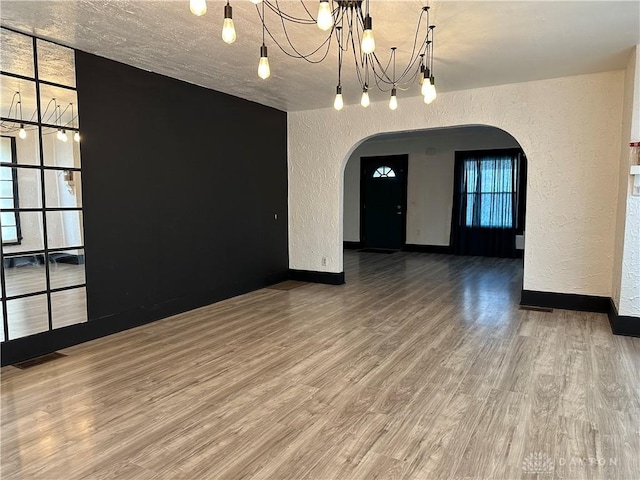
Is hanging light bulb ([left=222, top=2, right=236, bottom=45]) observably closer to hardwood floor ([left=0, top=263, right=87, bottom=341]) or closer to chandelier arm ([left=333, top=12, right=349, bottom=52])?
chandelier arm ([left=333, top=12, right=349, bottom=52])

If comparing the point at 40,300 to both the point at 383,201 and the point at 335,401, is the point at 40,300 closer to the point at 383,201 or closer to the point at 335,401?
the point at 335,401

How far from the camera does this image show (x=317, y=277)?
255 inches

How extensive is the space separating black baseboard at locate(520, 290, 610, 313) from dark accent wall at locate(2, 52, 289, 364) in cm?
355

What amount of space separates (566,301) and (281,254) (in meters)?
3.89

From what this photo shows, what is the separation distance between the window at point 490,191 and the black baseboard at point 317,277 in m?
4.32

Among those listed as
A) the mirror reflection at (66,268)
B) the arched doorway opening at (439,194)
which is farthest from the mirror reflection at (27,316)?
the arched doorway opening at (439,194)

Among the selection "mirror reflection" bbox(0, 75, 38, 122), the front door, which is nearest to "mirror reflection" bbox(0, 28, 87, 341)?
"mirror reflection" bbox(0, 75, 38, 122)

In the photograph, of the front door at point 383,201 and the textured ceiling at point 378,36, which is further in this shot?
the front door at point 383,201

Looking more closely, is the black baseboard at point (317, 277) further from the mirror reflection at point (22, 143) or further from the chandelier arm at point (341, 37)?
the mirror reflection at point (22, 143)

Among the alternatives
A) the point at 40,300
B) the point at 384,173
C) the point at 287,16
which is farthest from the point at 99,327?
the point at 384,173

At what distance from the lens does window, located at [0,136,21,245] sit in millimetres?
3279

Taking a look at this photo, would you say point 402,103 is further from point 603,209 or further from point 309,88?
point 603,209

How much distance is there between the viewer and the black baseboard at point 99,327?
3383 millimetres

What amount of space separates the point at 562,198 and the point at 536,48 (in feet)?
5.85
